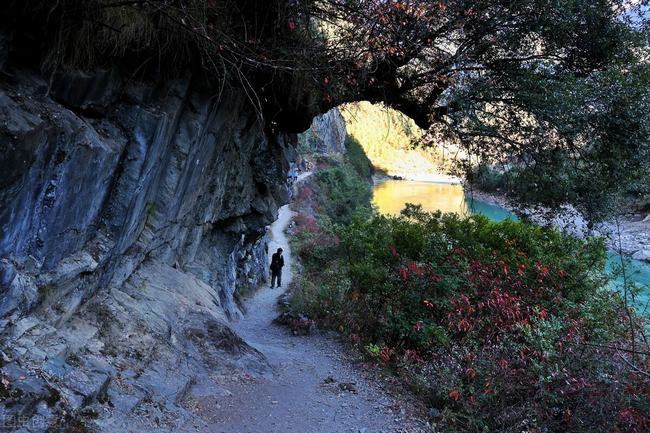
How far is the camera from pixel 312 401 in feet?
23.9

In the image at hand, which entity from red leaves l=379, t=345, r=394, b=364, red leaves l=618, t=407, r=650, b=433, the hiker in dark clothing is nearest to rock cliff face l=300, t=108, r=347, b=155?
the hiker in dark clothing

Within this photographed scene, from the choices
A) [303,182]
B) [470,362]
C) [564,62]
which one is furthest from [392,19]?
[303,182]

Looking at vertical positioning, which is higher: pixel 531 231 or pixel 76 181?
pixel 531 231

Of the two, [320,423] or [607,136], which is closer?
[320,423]

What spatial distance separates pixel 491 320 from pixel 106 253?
672 cm

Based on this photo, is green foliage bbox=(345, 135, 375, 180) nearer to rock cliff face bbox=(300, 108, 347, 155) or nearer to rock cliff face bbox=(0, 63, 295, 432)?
rock cliff face bbox=(300, 108, 347, 155)

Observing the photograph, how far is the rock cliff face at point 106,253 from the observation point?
431 centimetres

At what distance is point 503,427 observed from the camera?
22.0ft

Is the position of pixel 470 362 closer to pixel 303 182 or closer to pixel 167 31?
pixel 167 31

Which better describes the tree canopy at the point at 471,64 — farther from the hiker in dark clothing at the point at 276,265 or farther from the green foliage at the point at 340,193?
the green foliage at the point at 340,193

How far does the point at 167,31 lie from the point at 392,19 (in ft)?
10.2

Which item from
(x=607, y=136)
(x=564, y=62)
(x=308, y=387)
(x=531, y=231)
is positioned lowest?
(x=308, y=387)

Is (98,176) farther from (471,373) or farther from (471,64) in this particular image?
(471,64)

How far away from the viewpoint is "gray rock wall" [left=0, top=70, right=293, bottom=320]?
443cm
